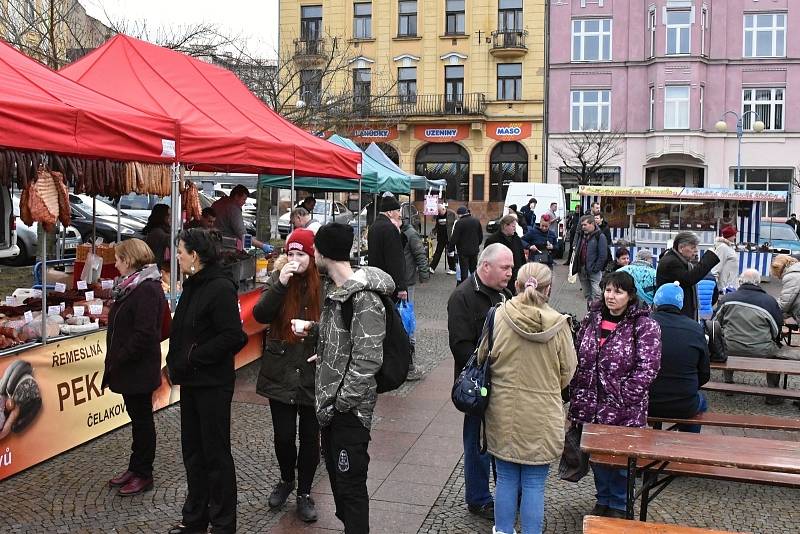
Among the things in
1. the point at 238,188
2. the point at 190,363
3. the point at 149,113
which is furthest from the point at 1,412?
the point at 238,188

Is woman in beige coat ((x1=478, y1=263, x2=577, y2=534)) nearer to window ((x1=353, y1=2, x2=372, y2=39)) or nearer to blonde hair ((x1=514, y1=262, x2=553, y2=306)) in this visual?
blonde hair ((x1=514, y1=262, x2=553, y2=306))

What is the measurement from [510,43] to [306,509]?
116 feet

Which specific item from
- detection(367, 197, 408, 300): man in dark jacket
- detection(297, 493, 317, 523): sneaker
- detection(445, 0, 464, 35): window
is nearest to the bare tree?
detection(445, 0, 464, 35): window

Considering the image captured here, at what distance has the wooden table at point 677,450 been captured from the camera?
410 centimetres

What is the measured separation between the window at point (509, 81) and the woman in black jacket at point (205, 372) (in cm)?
3517

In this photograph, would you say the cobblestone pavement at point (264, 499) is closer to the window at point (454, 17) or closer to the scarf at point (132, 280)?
the scarf at point (132, 280)

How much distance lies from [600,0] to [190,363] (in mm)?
36115

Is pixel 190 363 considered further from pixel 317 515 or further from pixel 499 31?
pixel 499 31

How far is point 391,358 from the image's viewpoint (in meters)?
3.93

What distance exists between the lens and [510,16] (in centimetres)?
3788

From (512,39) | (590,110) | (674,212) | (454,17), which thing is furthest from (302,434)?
(454,17)

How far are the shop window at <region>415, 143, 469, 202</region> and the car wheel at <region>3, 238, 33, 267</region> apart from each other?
24.5 m

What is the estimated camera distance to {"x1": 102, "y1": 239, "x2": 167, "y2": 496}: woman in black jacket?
5.02 metres

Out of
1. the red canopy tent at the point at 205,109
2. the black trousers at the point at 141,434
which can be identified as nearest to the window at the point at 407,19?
the red canopy tent at the point at 205,109
